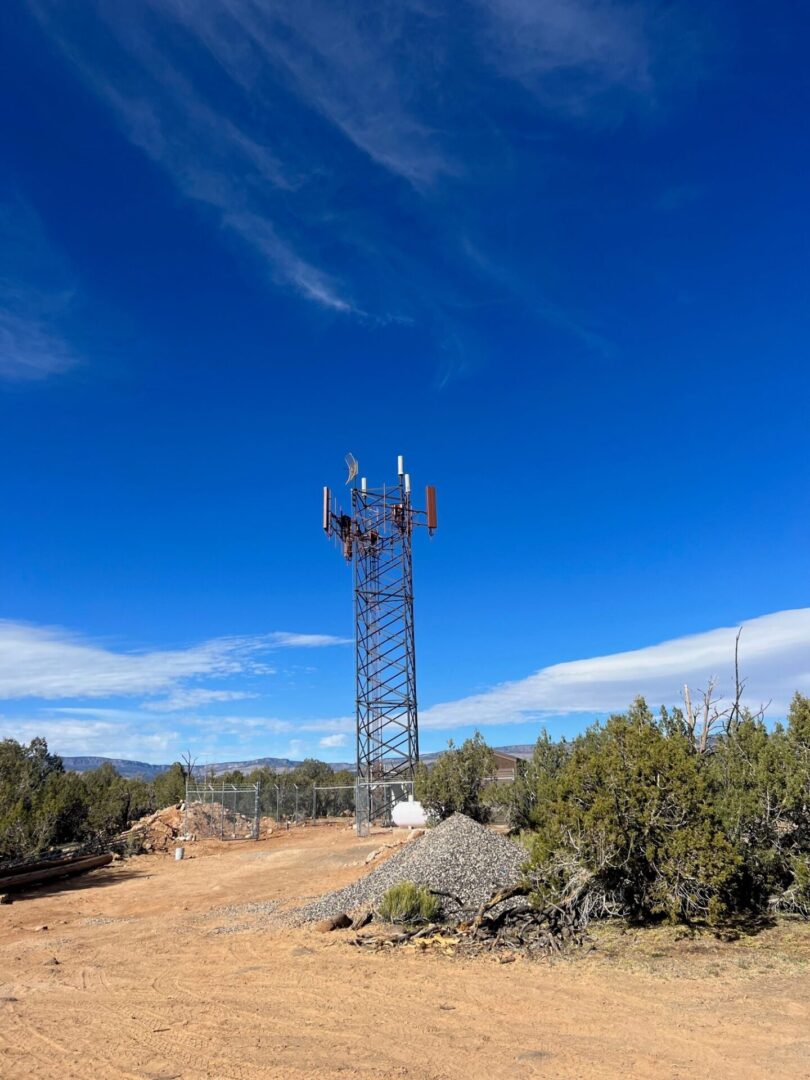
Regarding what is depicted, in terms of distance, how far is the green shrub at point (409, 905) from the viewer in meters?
11.5

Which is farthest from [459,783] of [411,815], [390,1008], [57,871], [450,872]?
[390,1008]

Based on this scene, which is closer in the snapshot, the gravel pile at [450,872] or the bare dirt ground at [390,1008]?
the bare dirt ground at [390,1008]

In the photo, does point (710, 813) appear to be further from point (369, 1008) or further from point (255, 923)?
point (255, 923)

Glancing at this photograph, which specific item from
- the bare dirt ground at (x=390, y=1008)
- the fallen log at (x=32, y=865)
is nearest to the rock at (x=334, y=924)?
the bare dirt ground at (x=390, y=1008)

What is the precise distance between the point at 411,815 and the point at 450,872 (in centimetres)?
1315

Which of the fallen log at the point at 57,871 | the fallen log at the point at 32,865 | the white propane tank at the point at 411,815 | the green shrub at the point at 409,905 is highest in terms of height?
the white propane tank at the point at 411,815

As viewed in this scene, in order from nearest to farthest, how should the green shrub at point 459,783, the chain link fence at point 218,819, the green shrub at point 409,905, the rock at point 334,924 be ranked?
the green shrub at point 409,905 → the rock at point 334,924 → the green shrub at point 459,783 → the chain link fence at point 218,819

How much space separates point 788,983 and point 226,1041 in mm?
6309

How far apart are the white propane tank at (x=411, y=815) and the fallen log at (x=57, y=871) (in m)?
10.6

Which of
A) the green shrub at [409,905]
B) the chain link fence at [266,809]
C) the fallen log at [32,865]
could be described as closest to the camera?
the green shrub at [409,905]

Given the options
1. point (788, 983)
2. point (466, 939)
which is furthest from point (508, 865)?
point (788, 983)

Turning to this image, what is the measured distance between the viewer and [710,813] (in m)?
10.2

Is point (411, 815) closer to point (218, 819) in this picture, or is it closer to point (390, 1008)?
point (218, 819)

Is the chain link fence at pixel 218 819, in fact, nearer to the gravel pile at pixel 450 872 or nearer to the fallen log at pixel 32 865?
the fallen log at pixel 32 865
